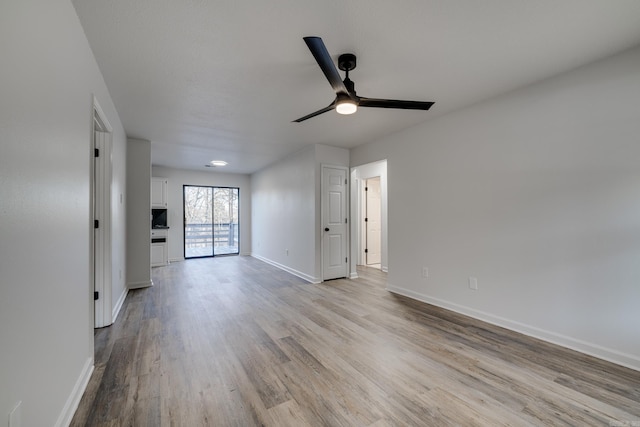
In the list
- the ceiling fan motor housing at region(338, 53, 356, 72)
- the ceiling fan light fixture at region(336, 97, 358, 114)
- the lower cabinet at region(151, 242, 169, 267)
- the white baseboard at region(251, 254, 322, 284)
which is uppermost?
the ceiling fan motor housing at region(338, 53, 356, 72)

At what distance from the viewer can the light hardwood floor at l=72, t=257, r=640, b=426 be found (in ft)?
5.20

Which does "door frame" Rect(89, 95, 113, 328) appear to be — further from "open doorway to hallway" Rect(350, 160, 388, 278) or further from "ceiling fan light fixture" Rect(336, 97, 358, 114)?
"open doorway to hallway" Rect(350, 160, 388, 278)

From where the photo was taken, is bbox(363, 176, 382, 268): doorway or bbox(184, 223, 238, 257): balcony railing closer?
bbox(363, 176, 382, 268): doorway

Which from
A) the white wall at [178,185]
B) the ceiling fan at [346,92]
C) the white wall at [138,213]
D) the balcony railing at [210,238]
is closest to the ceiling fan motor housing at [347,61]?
the ceiling fan at [346,92]

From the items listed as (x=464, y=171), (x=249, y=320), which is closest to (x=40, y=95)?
(x=249, y=320)

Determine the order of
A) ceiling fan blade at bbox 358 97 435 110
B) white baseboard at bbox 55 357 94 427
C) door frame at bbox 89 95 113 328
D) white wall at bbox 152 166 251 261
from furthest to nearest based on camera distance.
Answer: white wall at bbox 152 166 251 261, door frame at bbox 89 95 113 328, ceiling fan blade at bbox 358 97 435 110, white baseboard at bbox 55 357 94 427

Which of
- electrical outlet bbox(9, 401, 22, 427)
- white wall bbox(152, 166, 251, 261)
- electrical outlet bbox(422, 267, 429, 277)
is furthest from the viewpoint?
white wall bbox(152, 166, 251, 261)

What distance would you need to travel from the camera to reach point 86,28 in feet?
5.98

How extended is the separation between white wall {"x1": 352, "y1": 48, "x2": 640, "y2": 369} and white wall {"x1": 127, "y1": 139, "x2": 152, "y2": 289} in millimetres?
4407

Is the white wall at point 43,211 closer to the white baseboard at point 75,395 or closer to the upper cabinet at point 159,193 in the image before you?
the white baseboard at point 75,395

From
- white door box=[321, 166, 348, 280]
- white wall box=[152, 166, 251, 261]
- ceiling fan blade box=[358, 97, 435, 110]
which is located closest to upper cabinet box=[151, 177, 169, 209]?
white wall box=[152, 166, 251, 261]

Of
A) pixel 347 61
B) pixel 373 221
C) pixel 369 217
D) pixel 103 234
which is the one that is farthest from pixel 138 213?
pixel 373 221

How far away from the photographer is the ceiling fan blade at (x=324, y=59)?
1553mm

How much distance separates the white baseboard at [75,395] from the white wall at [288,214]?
10.7 feet
